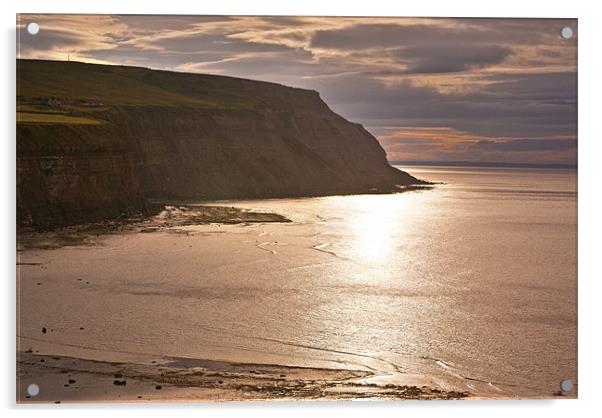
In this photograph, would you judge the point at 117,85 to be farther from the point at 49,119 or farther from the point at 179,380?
the point at 179,380

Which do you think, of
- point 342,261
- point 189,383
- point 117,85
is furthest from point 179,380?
point 117,85

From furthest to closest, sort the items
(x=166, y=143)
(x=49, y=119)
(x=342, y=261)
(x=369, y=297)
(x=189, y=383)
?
(x=166, y=143)
(x=342, y=261)
(x=49, y=119)
(x=369, y=297)
(x=189, y=383)


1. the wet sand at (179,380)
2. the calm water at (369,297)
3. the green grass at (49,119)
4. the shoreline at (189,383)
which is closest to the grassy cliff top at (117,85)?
the green grass at (49,119)

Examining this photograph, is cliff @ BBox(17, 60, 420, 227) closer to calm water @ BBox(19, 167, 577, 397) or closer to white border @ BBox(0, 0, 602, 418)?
white border @ BBox(0, 0, 602, 418)

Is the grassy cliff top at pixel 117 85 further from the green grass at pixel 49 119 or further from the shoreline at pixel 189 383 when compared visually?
the shoreline at pixel 189 383

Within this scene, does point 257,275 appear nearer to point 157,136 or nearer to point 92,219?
point 92,219

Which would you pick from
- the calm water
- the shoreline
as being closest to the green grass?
the calm water
